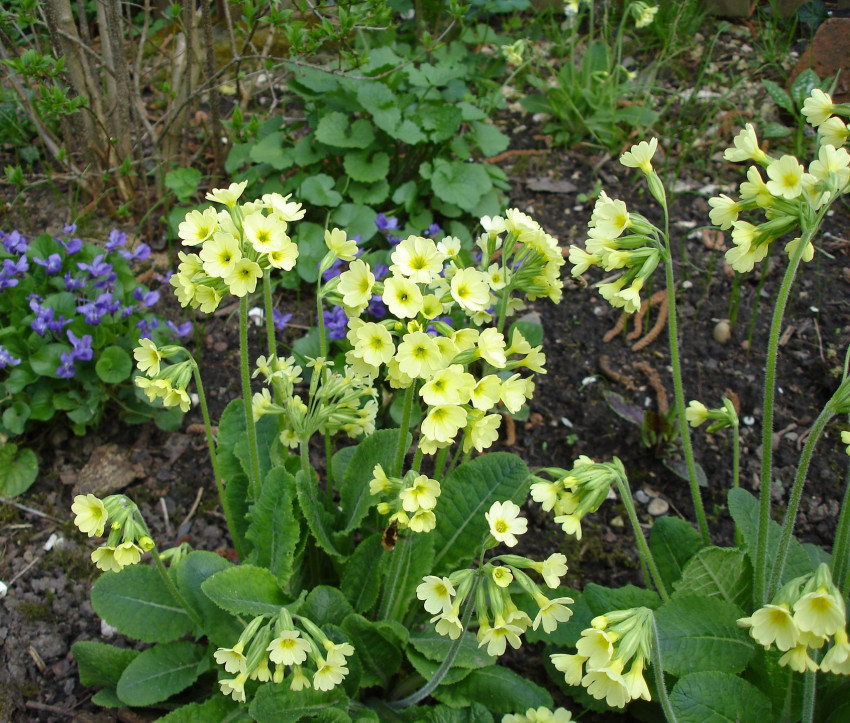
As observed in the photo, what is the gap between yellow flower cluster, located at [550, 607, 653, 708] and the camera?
1683 millimetres

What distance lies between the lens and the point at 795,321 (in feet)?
11.9

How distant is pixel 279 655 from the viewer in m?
1.87

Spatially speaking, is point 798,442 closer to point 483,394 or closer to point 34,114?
point 483,394

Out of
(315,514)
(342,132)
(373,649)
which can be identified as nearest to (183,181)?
(342,132)

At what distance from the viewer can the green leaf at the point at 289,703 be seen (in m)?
2.10

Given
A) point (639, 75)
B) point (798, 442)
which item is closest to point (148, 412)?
point (798, 442)

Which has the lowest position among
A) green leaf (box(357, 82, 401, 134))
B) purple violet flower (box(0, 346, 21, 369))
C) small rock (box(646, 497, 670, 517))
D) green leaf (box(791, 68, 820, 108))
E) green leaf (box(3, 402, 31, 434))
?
small rock (box(646, 497, 670, 517))

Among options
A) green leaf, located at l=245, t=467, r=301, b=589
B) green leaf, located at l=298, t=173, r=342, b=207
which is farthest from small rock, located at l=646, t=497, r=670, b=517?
green leaf, located at l=298, t=173, r=342, b=207

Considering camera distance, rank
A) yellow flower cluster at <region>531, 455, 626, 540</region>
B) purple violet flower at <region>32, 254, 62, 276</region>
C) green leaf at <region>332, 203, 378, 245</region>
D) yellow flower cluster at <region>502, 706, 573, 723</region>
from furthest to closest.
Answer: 1. green leaf at <region>332, 203, 378, 245</region>
2. purple violet flower at <region>32, 254, 62, 276</region>
3. yellow flower cluster at <region>502, 706, 573, 723</region>
4. yellow flower cluster at <region>531, 455, 626, 540</region>

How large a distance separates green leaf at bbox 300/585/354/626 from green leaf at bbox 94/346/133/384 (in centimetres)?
132

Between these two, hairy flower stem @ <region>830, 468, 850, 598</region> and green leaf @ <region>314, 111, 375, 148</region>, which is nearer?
hairy flower stem @ <region>830, 468, 850, 598</region>

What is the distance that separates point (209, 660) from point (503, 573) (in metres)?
1.07

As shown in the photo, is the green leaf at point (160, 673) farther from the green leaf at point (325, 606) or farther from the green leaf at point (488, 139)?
the green leaf at point (488, 139)

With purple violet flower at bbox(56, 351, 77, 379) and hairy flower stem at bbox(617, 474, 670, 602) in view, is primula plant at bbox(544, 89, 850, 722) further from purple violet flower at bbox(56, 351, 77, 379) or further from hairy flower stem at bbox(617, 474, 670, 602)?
purple violet flower at bbox(56, 351, 77, 379)
